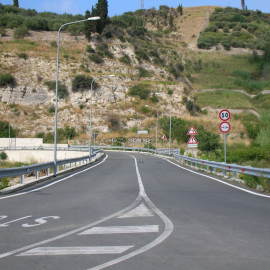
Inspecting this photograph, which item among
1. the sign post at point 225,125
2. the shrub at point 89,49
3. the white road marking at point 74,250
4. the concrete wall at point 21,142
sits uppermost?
the shrub at point 89,49

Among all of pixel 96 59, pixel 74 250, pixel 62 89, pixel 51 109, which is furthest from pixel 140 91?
pixel 74 250

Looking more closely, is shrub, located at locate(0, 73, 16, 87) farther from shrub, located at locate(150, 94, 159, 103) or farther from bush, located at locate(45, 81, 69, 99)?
shrub, located at locate(150, 94, 159, 103)

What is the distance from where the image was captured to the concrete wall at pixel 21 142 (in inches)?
3211

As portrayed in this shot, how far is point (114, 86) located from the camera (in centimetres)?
10481

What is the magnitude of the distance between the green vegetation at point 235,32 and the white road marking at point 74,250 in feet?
515

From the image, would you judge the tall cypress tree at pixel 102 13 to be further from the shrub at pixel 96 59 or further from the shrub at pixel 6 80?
the shrub at pixel 6 80

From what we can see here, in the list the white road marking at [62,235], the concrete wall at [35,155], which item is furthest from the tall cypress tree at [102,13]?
the white road marking at [62,235]

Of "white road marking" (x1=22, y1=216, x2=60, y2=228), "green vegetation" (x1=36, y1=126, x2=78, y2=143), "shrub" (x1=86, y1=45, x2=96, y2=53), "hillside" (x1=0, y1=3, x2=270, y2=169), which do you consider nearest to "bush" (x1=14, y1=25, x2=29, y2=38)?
"hillside" (x1=0, y1=3, x2=270, y2=169)

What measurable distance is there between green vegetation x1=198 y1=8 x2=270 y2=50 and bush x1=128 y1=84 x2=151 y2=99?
61.9 metres

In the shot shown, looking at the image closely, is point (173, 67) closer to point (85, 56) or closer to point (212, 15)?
point (85, 56)

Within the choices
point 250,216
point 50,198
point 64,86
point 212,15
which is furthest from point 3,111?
point 212,15

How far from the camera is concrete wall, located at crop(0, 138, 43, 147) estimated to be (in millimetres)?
81562

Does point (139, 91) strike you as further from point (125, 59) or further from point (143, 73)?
point (125, 59)

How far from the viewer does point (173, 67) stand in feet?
418
